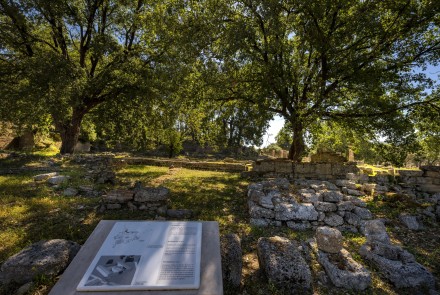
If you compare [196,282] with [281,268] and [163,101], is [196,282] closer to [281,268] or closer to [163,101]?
[281,268]

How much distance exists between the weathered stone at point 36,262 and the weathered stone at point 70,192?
15.2ft

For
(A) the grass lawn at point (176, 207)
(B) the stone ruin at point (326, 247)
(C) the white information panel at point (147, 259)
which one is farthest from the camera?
(A) the grass lawn at point (176, 207)

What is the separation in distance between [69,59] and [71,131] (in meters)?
4.75

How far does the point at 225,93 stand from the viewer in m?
12.9

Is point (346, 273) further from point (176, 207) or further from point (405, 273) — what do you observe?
point (176, 207)

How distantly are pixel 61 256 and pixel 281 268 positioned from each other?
3.59 m

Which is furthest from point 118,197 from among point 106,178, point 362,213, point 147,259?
point 362,213

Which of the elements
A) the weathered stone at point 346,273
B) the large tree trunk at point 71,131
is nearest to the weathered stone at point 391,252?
the weathered stone at point 346,273

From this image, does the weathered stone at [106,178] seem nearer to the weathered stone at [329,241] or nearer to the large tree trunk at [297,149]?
the weathered stone at [329,241]

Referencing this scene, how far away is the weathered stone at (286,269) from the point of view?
13.0ft

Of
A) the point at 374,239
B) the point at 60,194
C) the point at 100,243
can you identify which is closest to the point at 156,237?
the point at 100,243

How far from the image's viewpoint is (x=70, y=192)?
8422mm

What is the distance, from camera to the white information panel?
276 centimetres

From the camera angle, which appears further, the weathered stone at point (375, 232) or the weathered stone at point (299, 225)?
the weathered stone at point (299, 225)
